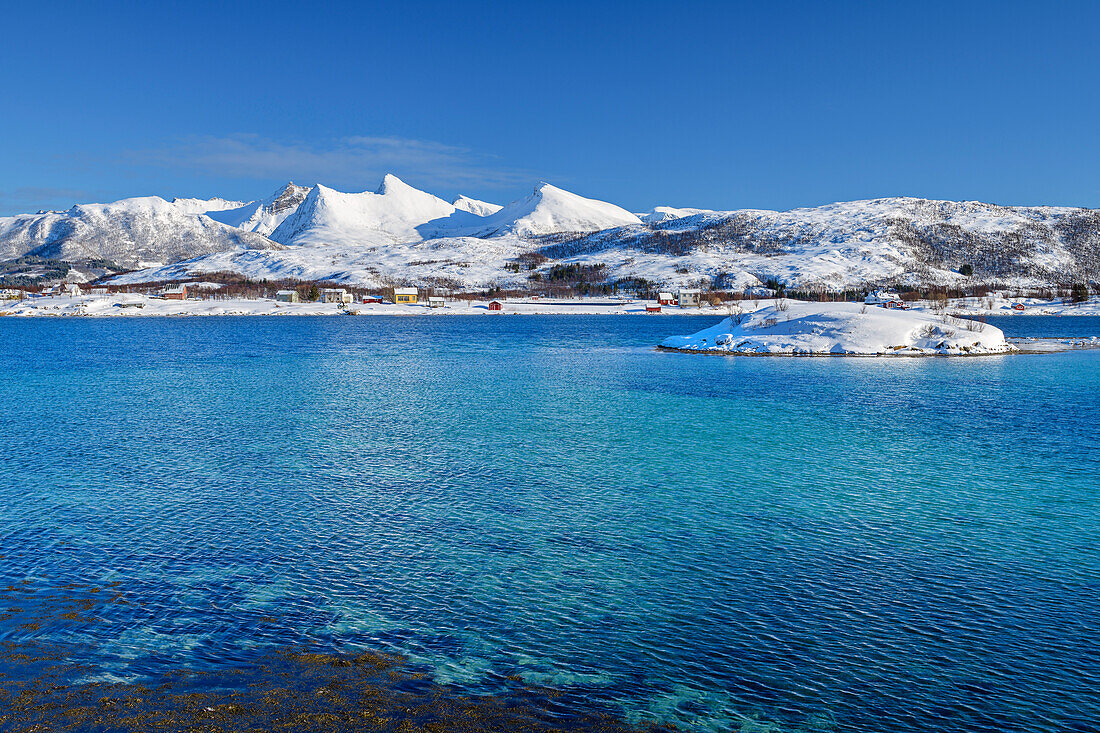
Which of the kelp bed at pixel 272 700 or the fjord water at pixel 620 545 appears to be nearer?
the kelp bed at pixel 272 700

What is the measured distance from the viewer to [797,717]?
1146 centimetres

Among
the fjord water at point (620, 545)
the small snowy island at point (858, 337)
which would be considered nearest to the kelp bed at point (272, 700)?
the fjord water at point (620, 545)

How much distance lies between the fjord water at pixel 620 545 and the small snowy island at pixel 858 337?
32214mm

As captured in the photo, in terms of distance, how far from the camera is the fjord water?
42.0 feet

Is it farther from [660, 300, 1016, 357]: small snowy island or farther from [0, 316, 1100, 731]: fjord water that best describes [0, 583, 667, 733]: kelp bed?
[660, 300, 1016, 357]: small snowy island

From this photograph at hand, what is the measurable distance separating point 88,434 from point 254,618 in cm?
2401

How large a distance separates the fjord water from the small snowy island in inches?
1268

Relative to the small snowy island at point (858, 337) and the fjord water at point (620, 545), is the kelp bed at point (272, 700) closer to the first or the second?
the fjord water at point (620, 545)

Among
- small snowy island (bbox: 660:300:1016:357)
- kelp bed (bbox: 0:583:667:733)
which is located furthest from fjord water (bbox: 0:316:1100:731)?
small snowy island (bbox: 660:300:1016:357)

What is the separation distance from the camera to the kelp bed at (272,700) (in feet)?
35.8

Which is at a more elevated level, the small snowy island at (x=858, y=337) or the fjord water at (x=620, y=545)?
the small snowy island at (x=858, y=337)

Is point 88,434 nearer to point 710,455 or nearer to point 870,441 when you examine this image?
point 710,455

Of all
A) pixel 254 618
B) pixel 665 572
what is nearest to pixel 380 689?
pixel 254 618

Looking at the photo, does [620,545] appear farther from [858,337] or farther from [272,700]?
[858,337]
